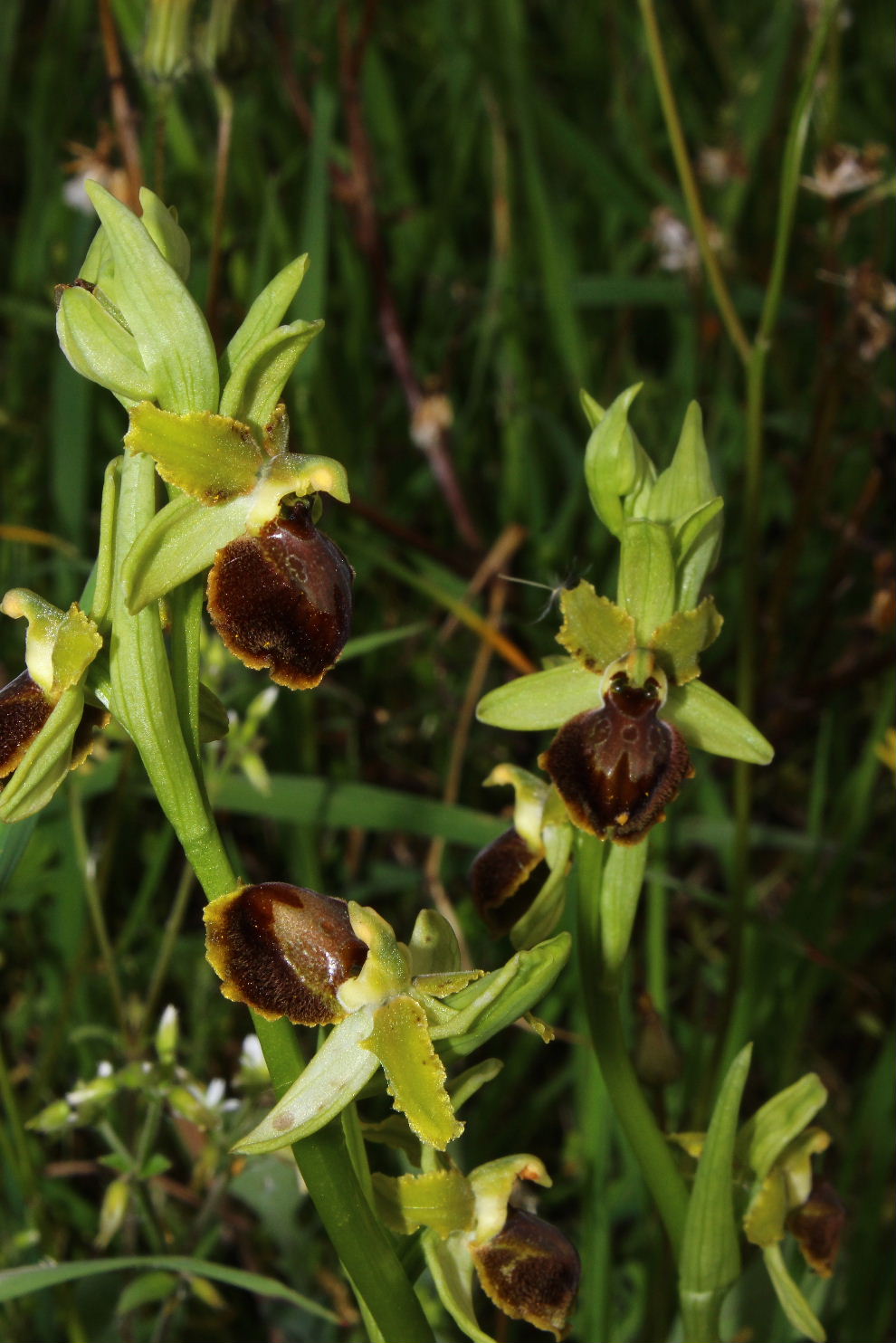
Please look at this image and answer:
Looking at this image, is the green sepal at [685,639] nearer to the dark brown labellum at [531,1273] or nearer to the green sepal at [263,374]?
the green sepal at [263,374]

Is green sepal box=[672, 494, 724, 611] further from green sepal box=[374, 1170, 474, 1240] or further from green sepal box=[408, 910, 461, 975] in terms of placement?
green sepal box=[374, 1170, 474, 1240]

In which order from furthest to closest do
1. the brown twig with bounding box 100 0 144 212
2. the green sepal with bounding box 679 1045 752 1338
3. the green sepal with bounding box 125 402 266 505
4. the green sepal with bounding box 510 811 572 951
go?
the brown twig with bounding box 100 0 144 212 < the green sepal with bounding box 510 811 572 951 < the green sepal with bounding box 679 1045 752 1338 < the green sepal with bounding box 125 402 266 505

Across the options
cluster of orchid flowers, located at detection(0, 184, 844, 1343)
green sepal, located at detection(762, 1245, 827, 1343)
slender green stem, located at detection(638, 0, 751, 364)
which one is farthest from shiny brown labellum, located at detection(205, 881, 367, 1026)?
slender green stem, located at detection(638, 0, 751, 364)

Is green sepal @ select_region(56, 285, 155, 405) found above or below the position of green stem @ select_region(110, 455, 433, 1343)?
above

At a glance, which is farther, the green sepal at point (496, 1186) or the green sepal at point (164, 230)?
the green sepal at point (496, 1186)

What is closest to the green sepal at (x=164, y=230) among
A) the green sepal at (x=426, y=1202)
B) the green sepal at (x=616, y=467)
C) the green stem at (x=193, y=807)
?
the green stem at (x=193, y=807)

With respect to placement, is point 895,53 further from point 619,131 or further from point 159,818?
point 159,818
